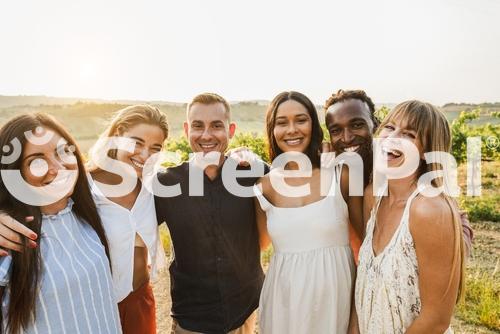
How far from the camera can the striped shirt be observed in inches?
68.4

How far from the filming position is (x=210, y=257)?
2.64m

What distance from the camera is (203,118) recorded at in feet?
9.29

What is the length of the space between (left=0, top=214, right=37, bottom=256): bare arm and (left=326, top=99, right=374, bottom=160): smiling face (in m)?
2.05

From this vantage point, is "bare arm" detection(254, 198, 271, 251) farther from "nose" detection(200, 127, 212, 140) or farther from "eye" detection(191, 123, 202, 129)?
"eye" detection(191, 123, 202, 129)

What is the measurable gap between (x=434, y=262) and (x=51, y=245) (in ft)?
5.54

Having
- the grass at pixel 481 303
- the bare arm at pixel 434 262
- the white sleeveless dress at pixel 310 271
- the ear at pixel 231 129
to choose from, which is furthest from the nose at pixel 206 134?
the grass at pixel 481 303

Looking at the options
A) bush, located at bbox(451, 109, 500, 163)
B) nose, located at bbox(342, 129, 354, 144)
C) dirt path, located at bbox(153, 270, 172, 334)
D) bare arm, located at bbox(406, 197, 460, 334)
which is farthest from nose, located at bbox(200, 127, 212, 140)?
bush, located at bbox(451, 109, 500, 163)

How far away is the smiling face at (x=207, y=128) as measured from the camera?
282 centimetres

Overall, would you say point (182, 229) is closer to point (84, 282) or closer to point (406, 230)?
point (84, 282)

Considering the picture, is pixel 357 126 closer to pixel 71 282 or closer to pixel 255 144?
pixel 71 282

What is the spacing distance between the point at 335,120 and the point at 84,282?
2.06 m

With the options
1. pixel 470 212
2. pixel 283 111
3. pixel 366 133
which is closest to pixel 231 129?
pixel 283 111

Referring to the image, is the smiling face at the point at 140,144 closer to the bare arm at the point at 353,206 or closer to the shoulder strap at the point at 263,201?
the shoulder strap at the point at 263,201

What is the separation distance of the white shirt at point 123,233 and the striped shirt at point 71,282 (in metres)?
0.23
